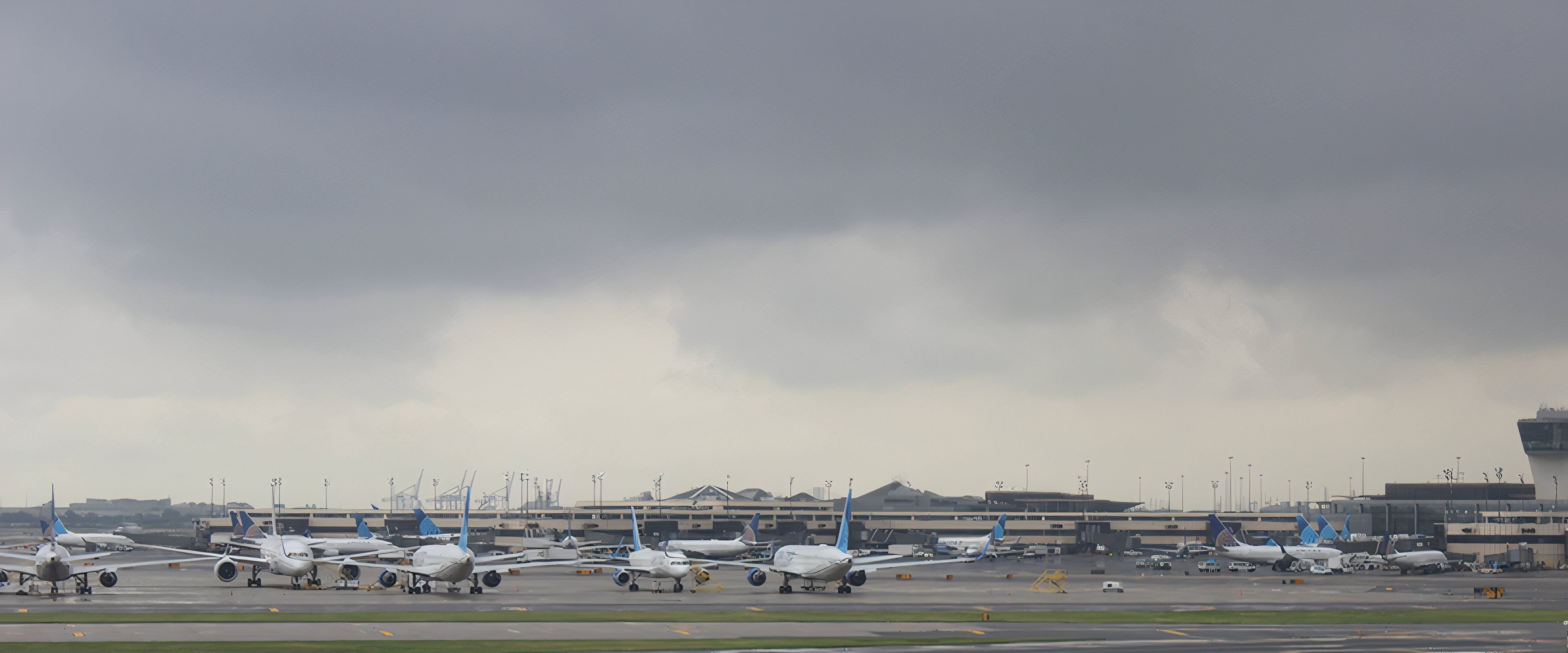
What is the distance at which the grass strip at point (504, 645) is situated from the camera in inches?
2302

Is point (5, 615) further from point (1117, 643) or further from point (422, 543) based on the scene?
point (422, 543)

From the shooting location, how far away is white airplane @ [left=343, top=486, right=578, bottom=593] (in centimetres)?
10475

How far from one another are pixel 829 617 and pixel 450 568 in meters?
36.3

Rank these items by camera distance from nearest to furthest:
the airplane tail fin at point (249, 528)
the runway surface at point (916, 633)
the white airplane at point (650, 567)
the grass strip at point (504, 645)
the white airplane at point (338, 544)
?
the grass strip at point (504, 645)
the runway surface at point (916, 633)
the white airplane at point (650, 567)
the white airplane at point (338, 544)
the airplane tail fin at point (249, 528)

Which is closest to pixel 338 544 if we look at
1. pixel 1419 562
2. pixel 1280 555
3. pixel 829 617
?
pixel 829 617

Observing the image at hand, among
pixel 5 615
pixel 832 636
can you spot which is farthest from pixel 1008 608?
pixel 5 615

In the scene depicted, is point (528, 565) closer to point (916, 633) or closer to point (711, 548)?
point (916, 633)

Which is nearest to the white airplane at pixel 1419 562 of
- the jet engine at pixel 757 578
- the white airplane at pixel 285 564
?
the jet engine at pixel 757 578

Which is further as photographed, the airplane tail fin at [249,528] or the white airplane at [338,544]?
the airplane tail fin at [249,528]

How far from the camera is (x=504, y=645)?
6262cm

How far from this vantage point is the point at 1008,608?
9062cm

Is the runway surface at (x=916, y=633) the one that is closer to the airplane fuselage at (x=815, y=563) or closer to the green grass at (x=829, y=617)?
the green grass at (x=829, y=617)

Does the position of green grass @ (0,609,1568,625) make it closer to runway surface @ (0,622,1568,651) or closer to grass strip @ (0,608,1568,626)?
grass strip @ (0,608,1568,626)

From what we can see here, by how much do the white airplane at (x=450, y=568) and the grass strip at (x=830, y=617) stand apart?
1817 cm
